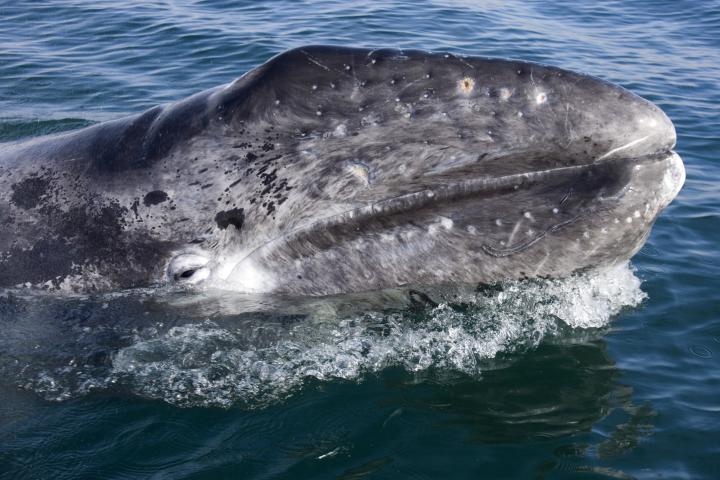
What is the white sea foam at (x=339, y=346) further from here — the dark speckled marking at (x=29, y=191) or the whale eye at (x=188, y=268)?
the dark speckled marking at (x=29, y=191)

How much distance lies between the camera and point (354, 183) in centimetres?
580

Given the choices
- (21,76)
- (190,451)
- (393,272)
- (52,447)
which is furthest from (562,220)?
(21,76)

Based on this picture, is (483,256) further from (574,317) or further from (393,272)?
(574,317)

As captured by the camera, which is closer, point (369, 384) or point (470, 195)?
point (470, 195)

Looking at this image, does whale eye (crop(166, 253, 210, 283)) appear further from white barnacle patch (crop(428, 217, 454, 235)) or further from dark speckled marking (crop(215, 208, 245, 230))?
white barnacle patch (crop(428, 217, 454, 235))

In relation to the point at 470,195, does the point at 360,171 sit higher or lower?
higher

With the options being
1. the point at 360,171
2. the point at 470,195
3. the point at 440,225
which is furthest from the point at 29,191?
the point at 470,195

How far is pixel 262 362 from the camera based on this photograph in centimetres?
614

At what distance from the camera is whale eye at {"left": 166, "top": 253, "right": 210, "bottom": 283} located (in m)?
6.08

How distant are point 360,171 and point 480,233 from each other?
0.95 metres

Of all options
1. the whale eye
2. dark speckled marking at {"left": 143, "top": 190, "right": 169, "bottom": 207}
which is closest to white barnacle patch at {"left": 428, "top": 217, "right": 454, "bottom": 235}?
the whale eye

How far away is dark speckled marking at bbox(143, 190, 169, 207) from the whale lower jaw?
2.40 feet

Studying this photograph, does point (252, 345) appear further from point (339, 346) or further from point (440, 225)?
point (440, 225)

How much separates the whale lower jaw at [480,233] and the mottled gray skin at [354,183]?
1 cm
